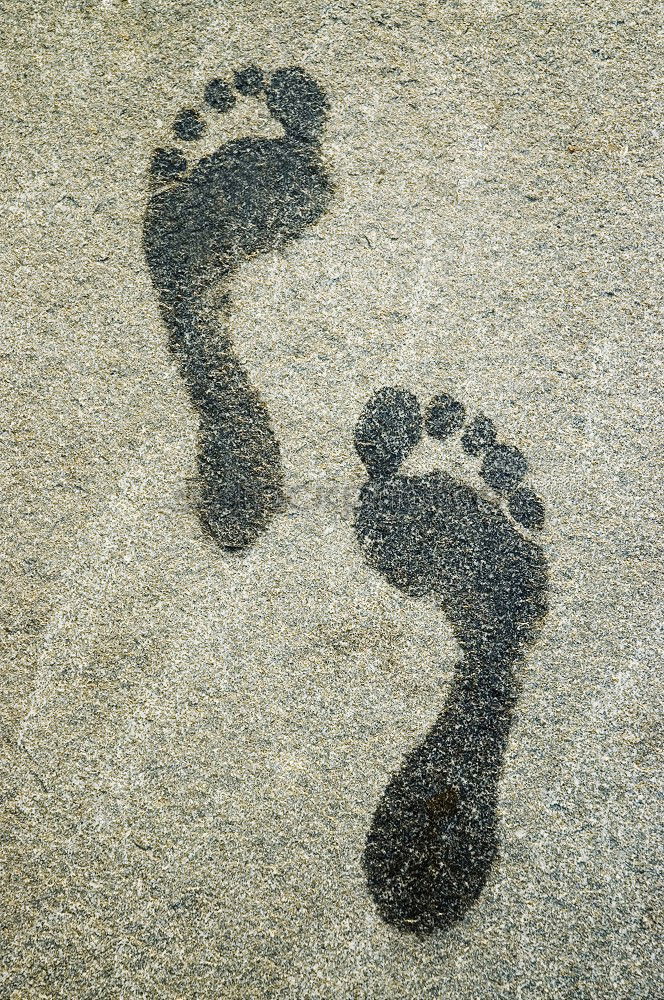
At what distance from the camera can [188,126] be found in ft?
Result: 5.01

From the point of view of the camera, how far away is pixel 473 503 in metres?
1.39

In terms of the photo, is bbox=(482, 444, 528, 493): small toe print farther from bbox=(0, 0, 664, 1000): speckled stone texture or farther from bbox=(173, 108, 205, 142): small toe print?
bbox=(173, 108, 205, 142): small toe print

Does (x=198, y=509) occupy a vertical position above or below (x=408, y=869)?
above

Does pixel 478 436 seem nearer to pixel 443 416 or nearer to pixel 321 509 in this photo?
pixel 443 416

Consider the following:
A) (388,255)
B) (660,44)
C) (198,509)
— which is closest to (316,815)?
(198,509)

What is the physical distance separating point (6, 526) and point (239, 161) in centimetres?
88

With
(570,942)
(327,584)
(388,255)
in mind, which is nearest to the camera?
(570,942)

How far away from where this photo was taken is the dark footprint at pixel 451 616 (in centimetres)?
128

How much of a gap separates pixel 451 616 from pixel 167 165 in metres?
1.09

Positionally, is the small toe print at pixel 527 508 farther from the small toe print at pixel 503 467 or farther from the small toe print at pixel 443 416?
the small toe print at pixel 443 416

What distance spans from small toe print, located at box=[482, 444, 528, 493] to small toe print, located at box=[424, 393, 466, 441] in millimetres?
83

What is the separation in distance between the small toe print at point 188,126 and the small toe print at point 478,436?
84 cm

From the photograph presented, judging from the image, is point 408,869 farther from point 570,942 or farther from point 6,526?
point 6,526

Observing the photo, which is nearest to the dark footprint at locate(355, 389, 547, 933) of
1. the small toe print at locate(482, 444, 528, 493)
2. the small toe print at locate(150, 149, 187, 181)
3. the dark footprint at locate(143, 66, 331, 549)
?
the small toe print at locate(482, 444, 528, 493)
